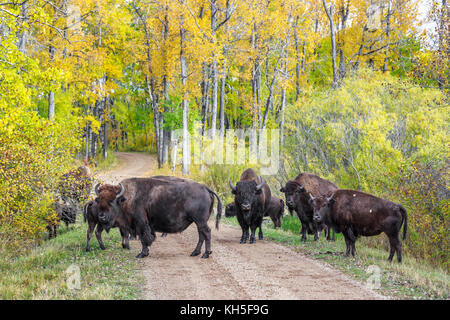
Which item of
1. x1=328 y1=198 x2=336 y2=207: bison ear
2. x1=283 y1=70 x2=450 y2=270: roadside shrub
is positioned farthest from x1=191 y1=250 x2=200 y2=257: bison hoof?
x1=283 y1=70 x2=450 y2=270: roadside shrub

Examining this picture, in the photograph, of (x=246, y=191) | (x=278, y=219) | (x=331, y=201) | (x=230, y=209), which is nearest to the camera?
(x=331, y=201)

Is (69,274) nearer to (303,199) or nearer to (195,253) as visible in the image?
(195,253)

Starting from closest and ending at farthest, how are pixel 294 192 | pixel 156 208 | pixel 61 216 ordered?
pixel 156 208, pixel 294 192, pixel 61 216

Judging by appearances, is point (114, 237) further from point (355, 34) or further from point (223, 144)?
point (355, 34)

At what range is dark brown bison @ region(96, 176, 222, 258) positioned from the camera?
10375 mm

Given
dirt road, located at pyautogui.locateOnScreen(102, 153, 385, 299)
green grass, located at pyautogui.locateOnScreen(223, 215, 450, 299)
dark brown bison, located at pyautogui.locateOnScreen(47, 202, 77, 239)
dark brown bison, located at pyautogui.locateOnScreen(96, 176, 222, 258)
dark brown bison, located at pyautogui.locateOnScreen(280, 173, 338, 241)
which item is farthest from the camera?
dark brown bison, located at pyautogui.locateOnScreen(47, 202, 77, 239)

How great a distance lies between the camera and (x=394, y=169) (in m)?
13.4

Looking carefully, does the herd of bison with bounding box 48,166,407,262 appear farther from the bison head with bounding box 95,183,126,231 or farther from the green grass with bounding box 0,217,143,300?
the green grass with bounding box 0,217,143,300

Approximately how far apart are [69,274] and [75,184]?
675 cm

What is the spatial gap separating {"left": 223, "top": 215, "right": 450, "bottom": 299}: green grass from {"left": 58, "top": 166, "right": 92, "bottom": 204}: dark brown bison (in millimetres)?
6326

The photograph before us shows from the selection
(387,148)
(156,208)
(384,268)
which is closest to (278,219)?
(387,148)

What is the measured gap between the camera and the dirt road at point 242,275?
23.3 feet

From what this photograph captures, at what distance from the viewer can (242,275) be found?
8445 millimetres

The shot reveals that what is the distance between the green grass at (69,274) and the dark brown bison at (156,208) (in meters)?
0.82
